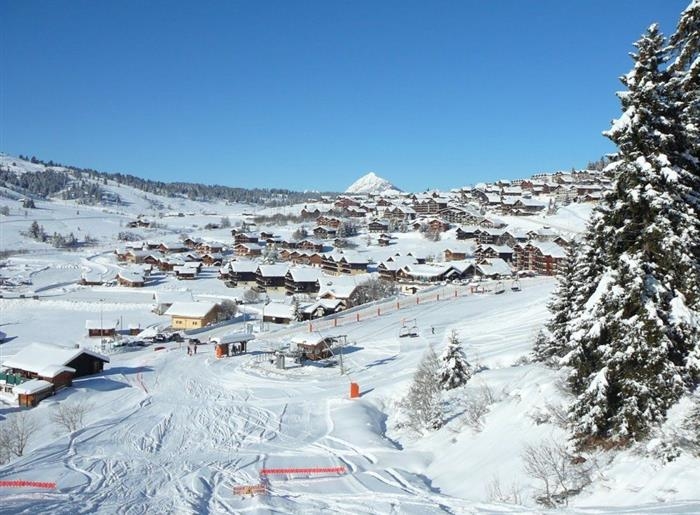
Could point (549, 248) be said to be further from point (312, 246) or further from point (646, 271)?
point (646, 271)

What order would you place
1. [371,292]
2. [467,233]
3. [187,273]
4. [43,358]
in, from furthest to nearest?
1. [467,233]
2. [187,273]
3. [371,292]
4. [43,358]

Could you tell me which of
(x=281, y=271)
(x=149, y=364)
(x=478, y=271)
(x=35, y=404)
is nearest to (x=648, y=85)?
(x=35, y=404)

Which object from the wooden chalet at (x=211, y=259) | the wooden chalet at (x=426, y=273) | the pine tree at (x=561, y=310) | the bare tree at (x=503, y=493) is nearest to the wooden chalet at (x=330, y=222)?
the wooden chalet at (x=211, y=259)

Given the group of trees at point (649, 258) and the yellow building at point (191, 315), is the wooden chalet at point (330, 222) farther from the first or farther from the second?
the group of trees at point (649, 258)

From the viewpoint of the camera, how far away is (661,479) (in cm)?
1150

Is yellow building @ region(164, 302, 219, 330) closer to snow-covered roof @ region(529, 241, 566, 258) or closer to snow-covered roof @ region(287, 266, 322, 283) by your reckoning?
snow-covered roof @ region(287, 266, 322, 283)

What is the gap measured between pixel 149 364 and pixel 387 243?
84.0 m

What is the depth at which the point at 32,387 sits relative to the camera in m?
34.3

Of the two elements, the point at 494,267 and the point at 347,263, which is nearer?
the point at 494,267

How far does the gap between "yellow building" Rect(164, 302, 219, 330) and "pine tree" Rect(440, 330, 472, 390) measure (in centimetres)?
4348

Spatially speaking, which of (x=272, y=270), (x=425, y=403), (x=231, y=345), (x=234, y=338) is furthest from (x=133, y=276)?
(x=425, y=403)

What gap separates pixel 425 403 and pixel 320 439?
5132mm

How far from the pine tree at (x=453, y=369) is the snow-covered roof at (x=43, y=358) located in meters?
26.8

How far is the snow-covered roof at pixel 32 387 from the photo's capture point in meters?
33.9
